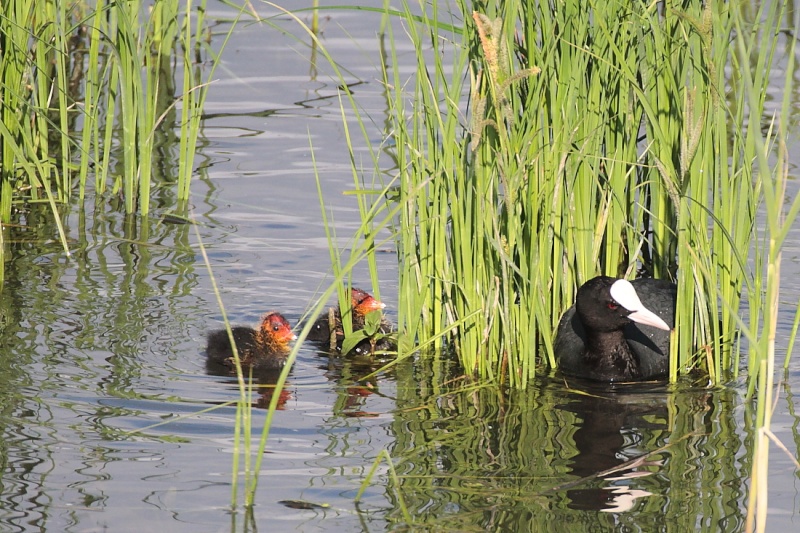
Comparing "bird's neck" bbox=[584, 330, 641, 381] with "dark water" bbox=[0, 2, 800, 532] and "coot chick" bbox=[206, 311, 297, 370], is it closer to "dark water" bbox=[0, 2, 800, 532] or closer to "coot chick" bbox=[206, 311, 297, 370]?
"dark water" bbox=[0, 2, 800, 532]

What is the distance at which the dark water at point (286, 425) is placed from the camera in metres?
4.03

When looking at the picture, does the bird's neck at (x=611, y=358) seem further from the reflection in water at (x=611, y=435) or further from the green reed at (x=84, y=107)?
the green reed at (x=84, y=107)

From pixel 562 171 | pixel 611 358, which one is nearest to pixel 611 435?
pixel 611 358

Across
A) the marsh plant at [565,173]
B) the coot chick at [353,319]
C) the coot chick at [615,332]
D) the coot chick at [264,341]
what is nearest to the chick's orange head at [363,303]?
the coot chick at [353,319]

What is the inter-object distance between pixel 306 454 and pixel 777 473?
1707 mm

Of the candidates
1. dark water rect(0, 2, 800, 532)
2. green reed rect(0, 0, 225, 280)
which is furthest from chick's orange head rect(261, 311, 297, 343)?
green reed rect(0, 0, 225, 280)

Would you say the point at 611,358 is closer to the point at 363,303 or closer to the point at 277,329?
the point at 363,303

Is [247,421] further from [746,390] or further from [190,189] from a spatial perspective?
[190,189]

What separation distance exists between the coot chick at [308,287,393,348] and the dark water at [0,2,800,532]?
0.12 metres

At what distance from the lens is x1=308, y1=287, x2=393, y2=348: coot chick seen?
5.77 metres

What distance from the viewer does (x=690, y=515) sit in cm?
402

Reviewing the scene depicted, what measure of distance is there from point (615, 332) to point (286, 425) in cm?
169

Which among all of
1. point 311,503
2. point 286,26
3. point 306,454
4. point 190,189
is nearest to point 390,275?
point 190,189

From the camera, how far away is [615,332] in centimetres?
568
